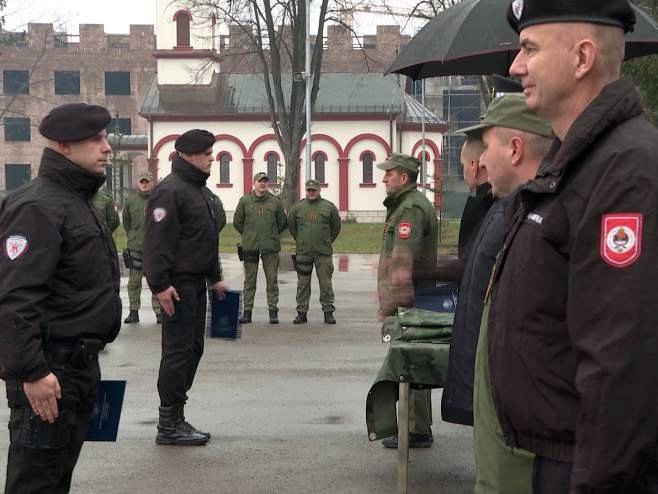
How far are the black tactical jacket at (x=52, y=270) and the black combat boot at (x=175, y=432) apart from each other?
298 centimetres

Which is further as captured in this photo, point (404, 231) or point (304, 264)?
point (304, 264)

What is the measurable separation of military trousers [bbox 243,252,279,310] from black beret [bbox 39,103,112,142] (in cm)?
1033

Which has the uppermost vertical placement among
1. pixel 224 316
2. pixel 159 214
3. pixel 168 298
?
pixel 159 214

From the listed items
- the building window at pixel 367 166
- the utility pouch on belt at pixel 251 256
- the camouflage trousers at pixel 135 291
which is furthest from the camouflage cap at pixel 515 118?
the building window at pixel 367 166

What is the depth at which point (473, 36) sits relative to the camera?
7898 mm

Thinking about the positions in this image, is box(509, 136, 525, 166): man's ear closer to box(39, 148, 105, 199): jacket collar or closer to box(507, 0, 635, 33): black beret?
box(507, 0, 635, 33): black beret

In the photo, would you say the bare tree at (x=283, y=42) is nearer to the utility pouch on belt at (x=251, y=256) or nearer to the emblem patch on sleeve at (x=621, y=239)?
the utility pouch on belt at (x=251, y=256)

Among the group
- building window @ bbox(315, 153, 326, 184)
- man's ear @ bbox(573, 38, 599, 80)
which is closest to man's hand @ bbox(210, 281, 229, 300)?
man's ear @ bbox(573, 38, 599, 80)

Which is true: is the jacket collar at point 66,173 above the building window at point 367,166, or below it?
above

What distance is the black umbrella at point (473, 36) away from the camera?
7.81 metres

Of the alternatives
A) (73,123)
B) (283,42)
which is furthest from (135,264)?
(283,42)

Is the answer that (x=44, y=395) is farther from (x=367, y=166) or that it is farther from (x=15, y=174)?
(x=15, y=174)

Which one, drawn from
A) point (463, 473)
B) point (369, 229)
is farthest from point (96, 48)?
point (463, 473)

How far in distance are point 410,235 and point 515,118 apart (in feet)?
14.4
